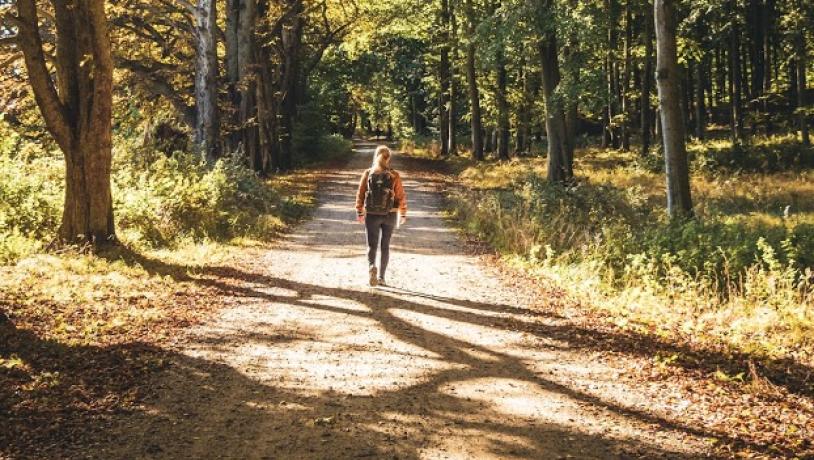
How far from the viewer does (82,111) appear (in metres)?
10.7

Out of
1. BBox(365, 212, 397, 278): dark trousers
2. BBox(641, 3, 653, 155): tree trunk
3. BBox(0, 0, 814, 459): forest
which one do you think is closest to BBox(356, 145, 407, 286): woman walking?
BBox(365, 212, 397, 278): dark trousers

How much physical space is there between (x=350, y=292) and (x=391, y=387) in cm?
393

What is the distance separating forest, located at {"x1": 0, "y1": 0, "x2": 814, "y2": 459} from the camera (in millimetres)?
5109

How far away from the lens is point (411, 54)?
61094 mm

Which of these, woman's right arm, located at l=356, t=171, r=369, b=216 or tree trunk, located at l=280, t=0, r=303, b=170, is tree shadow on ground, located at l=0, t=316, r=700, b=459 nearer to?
woman's right arm, located at l=356, t=171, r=369, b=216

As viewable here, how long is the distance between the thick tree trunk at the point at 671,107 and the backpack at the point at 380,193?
5.90 meters

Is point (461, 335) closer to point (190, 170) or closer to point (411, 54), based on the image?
point (190, 170)

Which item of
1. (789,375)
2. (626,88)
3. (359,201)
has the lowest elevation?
(789,375)

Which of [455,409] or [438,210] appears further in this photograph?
[438,210]

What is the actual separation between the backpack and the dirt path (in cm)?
116

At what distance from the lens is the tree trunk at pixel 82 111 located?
1060 cm

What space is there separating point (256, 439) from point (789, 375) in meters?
4.69

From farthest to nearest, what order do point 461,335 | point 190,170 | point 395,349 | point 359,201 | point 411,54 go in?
point 411,54
point 190,170
point 359,201
point 461,335
point 395,349

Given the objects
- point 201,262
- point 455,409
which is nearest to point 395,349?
point 455,409
